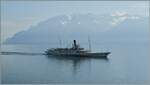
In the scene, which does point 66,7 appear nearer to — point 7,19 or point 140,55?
point 7,19

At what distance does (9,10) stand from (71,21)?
0.44m

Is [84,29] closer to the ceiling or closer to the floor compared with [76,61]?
closer to the ceiling

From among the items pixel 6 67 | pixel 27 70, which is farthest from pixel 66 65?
pixel 6 67

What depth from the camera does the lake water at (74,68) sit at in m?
2.24

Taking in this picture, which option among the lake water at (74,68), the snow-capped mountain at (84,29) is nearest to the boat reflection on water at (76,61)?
the lake water at (74,68)

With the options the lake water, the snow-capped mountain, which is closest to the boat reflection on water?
the lake water

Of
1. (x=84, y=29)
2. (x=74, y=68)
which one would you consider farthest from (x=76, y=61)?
(x=84, y=29)

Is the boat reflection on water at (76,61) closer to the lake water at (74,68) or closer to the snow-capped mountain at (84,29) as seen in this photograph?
the lake water at (74,68)

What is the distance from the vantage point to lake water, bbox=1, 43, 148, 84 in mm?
2240

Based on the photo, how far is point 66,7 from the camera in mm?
2277

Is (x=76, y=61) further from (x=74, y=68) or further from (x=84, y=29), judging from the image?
(x=84, y=29)

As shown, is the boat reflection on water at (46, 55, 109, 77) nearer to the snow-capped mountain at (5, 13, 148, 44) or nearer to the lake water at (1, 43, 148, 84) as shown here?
the lake water at (1, 43, 148, 84)

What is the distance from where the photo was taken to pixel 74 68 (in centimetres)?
225

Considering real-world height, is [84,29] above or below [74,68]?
above
